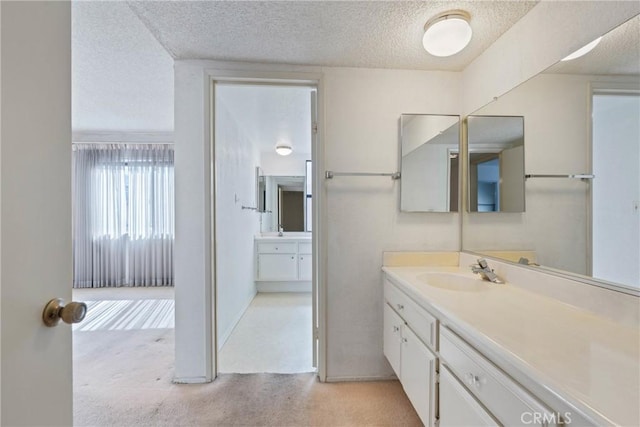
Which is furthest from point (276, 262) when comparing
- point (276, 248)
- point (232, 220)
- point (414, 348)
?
point (414, 348)

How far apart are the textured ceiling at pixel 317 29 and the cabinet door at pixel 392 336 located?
1663mm

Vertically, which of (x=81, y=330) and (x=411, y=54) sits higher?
(x=411, y=54)

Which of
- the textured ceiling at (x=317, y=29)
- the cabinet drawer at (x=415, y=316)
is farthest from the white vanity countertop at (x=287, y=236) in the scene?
the textured ceiling at (x=317, y=29)

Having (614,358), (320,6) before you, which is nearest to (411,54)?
(320,6)

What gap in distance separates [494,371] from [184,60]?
2.34 meters

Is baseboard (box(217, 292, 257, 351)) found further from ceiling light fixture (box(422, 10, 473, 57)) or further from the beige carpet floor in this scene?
ceiling light fixture (box(422, 10, 473, 57))

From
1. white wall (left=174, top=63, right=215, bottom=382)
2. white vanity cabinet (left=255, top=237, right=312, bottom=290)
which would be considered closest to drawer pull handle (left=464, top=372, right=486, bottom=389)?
white wall (left=174, top=63, right=215, bottom=382)

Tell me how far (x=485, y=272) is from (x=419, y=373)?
Result: 2.23ft

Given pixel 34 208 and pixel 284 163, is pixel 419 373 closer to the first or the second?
pixel 34 208

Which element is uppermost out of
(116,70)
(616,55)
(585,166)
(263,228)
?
(116,70)

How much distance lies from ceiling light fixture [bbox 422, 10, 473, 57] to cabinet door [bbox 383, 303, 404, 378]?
4.93 feet

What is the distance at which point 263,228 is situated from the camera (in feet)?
14.4

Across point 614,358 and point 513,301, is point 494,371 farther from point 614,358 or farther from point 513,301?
point 513,301

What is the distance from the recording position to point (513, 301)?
47.1 inches
